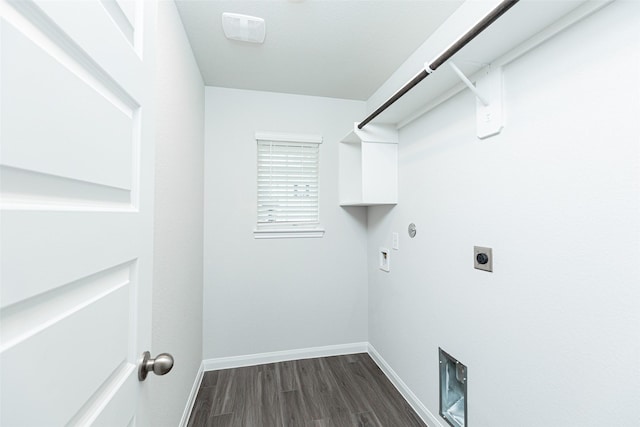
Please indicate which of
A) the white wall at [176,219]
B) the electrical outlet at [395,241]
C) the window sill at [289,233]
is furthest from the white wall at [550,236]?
the white wall at [176,219]

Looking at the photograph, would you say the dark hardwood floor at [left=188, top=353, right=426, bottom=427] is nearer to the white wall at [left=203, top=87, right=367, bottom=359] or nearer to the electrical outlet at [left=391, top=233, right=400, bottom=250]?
the white wall at [left=203, top=87, right=367, bottom=359]

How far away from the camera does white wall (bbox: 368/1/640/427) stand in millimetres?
785

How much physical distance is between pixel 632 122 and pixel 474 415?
1.39 m

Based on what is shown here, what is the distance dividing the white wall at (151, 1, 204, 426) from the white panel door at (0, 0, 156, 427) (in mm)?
521

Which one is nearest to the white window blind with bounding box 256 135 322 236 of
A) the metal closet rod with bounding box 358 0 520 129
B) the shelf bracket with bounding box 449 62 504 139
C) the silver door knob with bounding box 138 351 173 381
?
the metal closet rod with bounding box 358 0 520 129

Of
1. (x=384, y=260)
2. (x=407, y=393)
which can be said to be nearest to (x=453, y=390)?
(x=407, y=393)

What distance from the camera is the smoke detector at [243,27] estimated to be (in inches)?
57.6

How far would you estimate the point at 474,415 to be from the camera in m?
1.28

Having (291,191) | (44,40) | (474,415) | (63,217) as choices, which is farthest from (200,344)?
(44,40)

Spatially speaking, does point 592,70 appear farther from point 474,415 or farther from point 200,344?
point 200,344

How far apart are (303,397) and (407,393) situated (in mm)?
745

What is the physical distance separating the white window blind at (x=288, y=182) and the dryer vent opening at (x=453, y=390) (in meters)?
1.45

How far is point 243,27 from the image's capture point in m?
1.53

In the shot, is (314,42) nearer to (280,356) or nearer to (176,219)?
(176,219)
